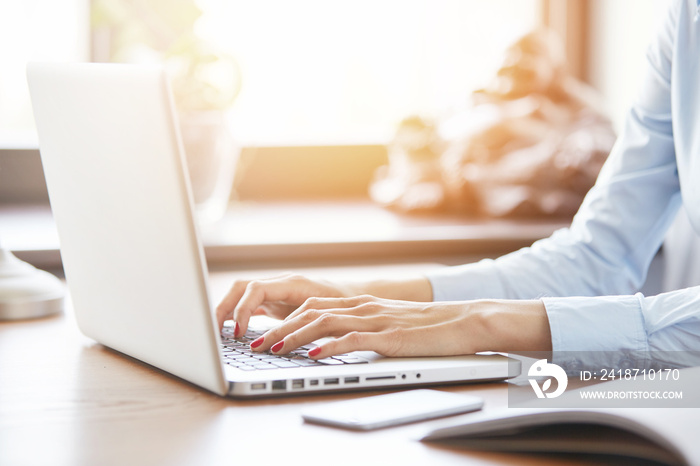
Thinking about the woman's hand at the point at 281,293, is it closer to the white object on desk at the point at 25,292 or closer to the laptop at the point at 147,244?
the laptop at the point at 147,244

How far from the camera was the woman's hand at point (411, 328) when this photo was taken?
81 centimetres

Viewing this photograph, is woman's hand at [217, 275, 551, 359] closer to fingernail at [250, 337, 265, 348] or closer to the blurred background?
fingernail at [250, 337, 265, 348]

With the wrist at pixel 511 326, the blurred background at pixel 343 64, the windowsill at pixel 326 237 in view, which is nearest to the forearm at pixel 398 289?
the wrist at pixel 511 326

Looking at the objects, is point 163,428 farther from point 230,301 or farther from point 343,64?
point 343,64

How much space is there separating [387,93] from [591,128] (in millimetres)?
730

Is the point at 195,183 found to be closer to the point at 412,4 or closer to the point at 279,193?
the point at 279,193

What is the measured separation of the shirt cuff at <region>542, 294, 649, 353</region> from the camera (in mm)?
870

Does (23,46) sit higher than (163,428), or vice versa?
(23,46)

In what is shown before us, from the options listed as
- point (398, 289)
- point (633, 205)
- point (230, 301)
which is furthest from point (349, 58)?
point (230, 301)

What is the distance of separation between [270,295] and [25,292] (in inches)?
14.7

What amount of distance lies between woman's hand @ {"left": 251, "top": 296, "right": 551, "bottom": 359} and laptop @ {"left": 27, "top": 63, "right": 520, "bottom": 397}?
16mm

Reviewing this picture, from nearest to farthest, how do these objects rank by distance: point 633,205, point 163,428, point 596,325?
1. point 163,428
2. point 596,325
3. point 633,205

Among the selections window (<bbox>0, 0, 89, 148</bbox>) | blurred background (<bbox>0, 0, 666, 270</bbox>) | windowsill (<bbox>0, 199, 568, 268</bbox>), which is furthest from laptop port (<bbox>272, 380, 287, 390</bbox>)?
window (<bbox>0, 0, 89, 148</bbox>)

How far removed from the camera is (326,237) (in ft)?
5.51
